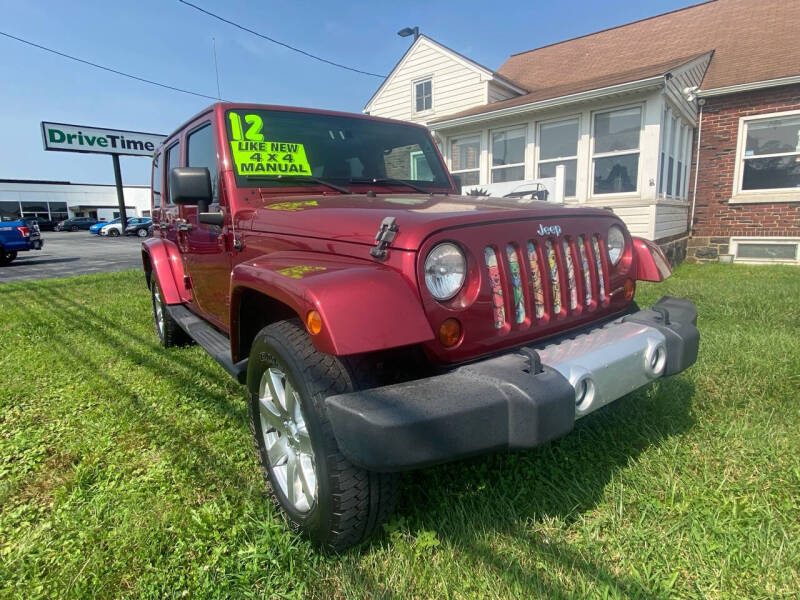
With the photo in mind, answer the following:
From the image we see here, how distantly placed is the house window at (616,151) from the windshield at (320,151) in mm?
7064

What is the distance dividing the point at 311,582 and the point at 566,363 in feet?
3.87

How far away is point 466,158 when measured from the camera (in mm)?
11930

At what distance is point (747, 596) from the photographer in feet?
5.04

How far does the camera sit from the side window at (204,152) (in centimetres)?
279

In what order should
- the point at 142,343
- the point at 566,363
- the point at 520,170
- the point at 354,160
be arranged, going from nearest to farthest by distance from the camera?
the point at 566,363 → the point at 354,160 → the point at 142,343 → the point at 520,170

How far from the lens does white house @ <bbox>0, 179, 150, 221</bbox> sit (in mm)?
43938

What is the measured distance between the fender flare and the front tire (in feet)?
6.92

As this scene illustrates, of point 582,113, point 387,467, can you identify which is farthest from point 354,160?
point 582,113

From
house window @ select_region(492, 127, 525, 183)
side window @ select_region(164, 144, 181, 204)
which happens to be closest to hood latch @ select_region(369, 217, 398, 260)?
side window @ select_region(164, 144, 181, 204)

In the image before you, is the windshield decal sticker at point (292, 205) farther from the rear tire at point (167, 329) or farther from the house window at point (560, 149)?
the house window at point (560, 149)

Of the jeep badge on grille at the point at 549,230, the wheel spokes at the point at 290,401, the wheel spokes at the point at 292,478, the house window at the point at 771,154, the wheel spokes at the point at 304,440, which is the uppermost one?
the house window at the point at 771,154

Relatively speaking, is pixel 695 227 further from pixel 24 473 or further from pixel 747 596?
pixel 24 473

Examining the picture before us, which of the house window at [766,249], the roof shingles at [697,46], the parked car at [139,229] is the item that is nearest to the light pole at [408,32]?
the roof shingles at [697,46]

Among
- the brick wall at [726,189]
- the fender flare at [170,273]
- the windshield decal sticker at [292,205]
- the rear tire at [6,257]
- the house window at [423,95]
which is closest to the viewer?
the windshield decal sticker at [292,205]
